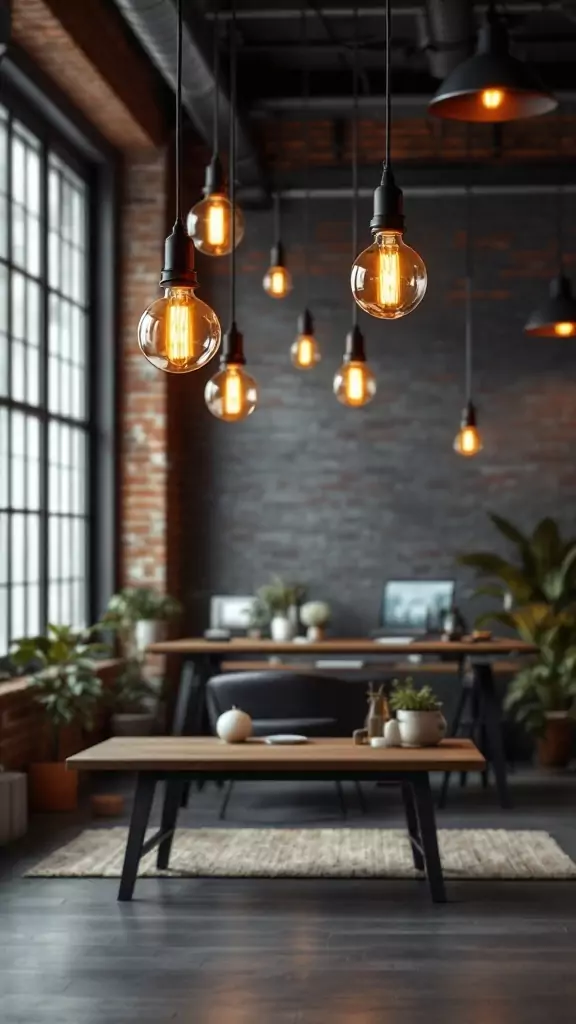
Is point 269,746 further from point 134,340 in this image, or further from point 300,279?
point 300,279

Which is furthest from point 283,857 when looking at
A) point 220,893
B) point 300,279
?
point 300,279

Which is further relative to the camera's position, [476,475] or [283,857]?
[476,475]

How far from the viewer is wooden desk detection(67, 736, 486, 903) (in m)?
5.47

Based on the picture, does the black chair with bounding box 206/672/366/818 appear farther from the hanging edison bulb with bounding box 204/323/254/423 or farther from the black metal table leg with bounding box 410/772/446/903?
the hanging edison bulb with bounding box 204/323/254/423

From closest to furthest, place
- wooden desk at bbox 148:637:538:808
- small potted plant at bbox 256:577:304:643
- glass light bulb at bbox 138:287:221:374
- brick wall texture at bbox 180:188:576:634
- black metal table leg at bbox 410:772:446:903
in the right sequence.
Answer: glass light bulb at bbox 138:287:221:374 < black metal table leg at bbox 410:772:446:903 < wooden desk at bbox 148:637:538:808 < small potted plant at bbox 256:577:304:643 < brick wall texture at bbox 180:188:576:634

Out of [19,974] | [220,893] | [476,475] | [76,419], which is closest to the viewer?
[19,974]

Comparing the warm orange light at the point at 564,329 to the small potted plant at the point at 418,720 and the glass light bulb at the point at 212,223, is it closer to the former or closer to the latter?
the glass light bulb at the point at 212,223

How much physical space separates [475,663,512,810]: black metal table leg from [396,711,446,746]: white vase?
223cm

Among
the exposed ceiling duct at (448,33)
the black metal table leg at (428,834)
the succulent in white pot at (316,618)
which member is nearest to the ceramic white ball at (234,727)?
the black metal table leg at (428,834)

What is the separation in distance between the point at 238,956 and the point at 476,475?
19.7 feet

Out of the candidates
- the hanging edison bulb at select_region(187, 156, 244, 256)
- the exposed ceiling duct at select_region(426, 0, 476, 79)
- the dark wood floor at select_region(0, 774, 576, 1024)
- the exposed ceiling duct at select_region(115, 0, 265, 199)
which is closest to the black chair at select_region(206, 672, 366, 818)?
the dark wood floor at select_region(0, 774, 576, 1024)

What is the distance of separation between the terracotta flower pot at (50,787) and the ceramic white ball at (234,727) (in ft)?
6.84

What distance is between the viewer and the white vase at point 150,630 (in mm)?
9469

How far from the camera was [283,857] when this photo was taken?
6453 mm
